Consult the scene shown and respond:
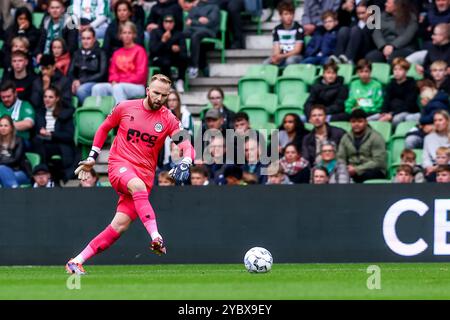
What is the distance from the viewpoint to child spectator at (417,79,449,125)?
19827mm

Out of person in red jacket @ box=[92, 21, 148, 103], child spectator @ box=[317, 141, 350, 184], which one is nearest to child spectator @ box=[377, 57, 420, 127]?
child spectator @ box=[317, 141, 350, 184]

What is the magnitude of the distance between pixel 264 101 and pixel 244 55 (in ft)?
6.39

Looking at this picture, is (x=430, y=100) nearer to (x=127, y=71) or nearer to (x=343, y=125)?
(x=343, y=125)

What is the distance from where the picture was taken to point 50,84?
73.7ft

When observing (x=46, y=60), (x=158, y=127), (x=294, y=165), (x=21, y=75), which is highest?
(x=46, y=60)

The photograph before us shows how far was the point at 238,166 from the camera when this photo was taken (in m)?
19.7

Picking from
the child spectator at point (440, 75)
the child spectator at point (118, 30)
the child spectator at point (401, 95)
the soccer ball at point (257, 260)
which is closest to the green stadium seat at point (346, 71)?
the child spectator at point (401, 95)

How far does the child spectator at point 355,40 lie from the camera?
2180cm

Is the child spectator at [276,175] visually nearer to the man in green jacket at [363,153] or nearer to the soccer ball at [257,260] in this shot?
the man in green jacket at [363,153]

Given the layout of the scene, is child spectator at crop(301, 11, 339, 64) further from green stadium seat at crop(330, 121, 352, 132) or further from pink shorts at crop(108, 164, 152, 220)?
pink shorts at crop(108, 164, 152, 220)

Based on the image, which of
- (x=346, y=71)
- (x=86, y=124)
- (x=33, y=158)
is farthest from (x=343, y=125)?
(x=33, y=158)

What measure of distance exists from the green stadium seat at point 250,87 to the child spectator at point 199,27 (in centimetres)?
109

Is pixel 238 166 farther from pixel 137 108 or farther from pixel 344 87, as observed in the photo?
pixel 137 108
